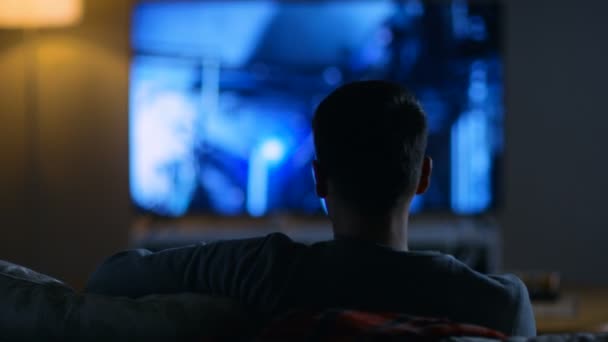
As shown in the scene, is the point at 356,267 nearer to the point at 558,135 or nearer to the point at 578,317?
the point at 578,317

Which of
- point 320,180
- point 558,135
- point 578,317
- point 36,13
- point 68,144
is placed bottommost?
point 578,317

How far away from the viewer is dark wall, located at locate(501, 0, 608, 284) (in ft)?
13.8

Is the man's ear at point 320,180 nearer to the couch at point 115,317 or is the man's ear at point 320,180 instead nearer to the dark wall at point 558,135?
the couch at point 115,317

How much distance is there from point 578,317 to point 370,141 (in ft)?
5.59

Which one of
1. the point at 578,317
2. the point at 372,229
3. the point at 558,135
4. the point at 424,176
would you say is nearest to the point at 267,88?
the point at 558,135

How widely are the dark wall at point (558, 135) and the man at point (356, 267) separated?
119 inches

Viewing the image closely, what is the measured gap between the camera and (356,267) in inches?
49.1

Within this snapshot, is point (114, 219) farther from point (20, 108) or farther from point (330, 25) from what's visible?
point (330, 25)

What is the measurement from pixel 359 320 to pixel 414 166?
0.36 metres

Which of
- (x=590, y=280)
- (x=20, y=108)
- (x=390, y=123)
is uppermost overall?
(x=390, y=123)

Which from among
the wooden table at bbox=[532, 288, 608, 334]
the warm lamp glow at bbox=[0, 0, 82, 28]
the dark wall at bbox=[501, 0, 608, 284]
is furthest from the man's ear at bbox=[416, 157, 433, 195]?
the warm lamp glow at bbox=[0, 0, 82, 28]

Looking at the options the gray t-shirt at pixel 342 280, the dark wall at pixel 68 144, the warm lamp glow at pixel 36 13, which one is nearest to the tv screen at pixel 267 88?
the dark wall at pixel 68 144

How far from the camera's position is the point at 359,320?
1104mm

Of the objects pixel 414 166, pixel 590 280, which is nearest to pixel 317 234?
pixel 590 280
